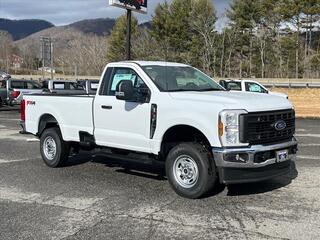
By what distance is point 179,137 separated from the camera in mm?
7922

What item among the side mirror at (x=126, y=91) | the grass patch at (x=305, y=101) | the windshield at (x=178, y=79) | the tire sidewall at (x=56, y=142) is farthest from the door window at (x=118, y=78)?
the grass patch at (x=305, y=101)

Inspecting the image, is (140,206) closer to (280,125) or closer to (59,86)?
(280,125)

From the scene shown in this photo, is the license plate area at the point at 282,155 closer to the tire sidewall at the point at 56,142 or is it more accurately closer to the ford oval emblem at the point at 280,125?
the ford oval emblem at the point at 280,125

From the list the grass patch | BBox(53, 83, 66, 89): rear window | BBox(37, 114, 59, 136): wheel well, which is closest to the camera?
BBox(37, 114, 59, 136): wheel well

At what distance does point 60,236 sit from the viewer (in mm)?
5871

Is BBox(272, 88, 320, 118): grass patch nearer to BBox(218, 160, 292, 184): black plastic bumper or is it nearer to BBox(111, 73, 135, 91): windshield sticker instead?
BBox(111, 73, 135, 91): windshield sticker

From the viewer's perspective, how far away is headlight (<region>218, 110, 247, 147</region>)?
6.95m

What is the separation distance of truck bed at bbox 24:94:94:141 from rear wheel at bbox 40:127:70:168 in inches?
10.1

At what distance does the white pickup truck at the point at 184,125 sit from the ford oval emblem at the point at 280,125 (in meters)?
0.01

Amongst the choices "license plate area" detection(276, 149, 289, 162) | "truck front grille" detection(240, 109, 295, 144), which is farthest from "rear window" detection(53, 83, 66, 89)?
"license plate area" detection(276, 149, 289, 162)

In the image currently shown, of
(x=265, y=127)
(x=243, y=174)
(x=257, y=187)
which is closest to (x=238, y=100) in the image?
(x=265, y=127)

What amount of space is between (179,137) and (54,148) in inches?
126

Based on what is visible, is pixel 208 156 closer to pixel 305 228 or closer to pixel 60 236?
pixel 305 228

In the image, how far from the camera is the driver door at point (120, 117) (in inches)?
320
